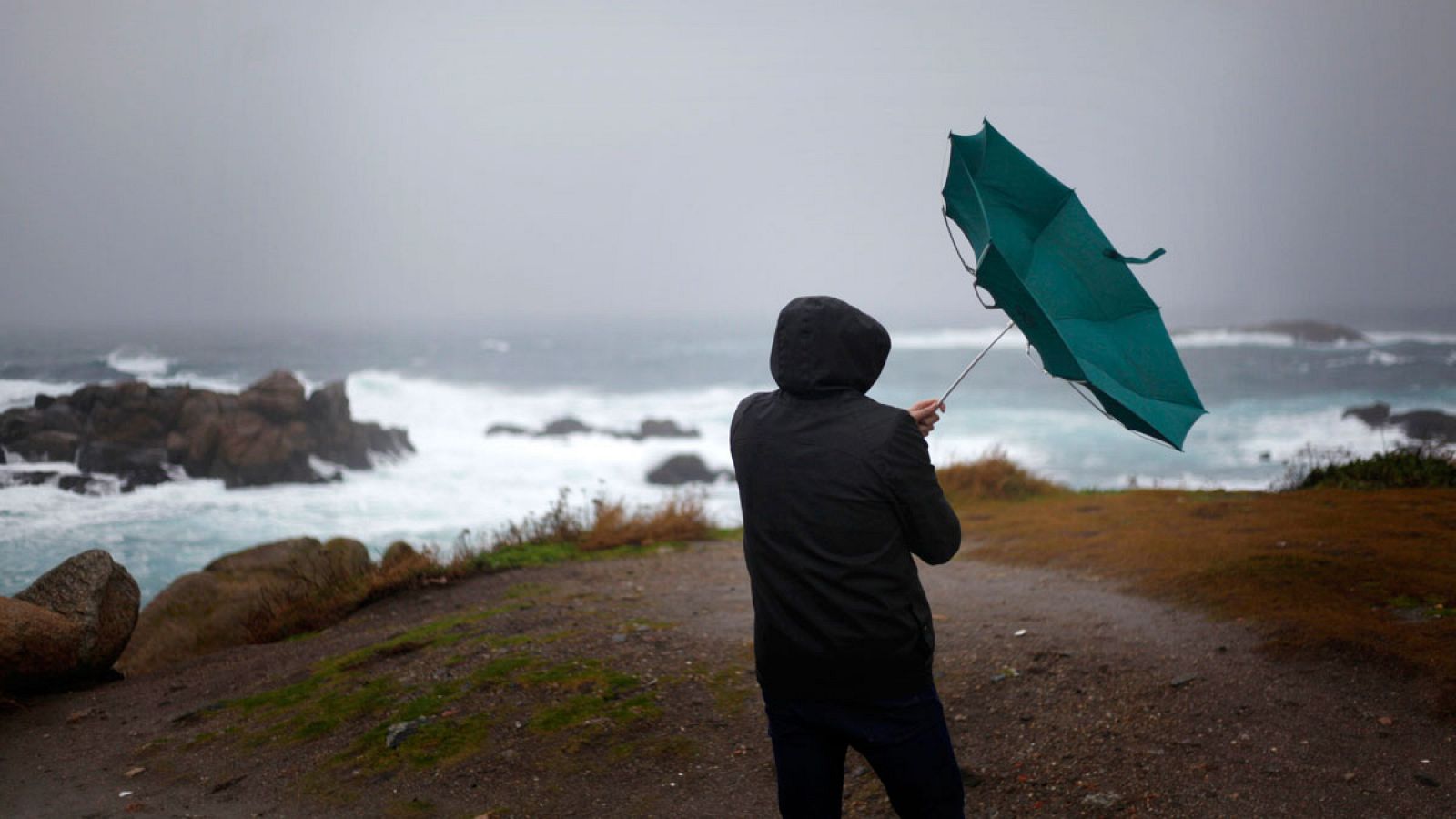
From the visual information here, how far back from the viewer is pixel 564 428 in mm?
31578

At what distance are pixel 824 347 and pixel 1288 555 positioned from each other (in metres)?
5.76

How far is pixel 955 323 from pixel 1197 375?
54003 mm

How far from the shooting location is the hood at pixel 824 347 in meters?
2.45

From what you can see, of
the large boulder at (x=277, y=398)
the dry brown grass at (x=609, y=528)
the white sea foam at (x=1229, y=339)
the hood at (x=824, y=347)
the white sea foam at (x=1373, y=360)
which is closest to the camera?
the hood at (x=824, y=347)

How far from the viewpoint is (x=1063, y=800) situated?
12.6 feet

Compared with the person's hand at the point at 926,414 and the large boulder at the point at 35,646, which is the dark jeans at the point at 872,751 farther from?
the large boulder at the point at 35,646

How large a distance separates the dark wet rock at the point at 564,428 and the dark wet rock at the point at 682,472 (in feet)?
23.2

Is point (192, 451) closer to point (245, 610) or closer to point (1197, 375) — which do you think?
point (245, 610)

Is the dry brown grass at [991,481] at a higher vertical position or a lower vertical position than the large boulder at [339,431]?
lower

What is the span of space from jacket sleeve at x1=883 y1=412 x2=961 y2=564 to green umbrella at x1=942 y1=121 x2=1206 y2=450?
883 millimetres

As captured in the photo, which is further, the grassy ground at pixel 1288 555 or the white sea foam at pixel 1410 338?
the white sea foam at pixel 1410 338

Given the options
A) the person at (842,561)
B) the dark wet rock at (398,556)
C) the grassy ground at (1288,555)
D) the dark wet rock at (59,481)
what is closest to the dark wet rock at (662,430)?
the dark wet rock at (59,481)

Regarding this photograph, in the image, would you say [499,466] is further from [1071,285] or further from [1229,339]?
[1229,339]

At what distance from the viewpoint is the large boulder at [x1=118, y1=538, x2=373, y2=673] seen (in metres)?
8.30
